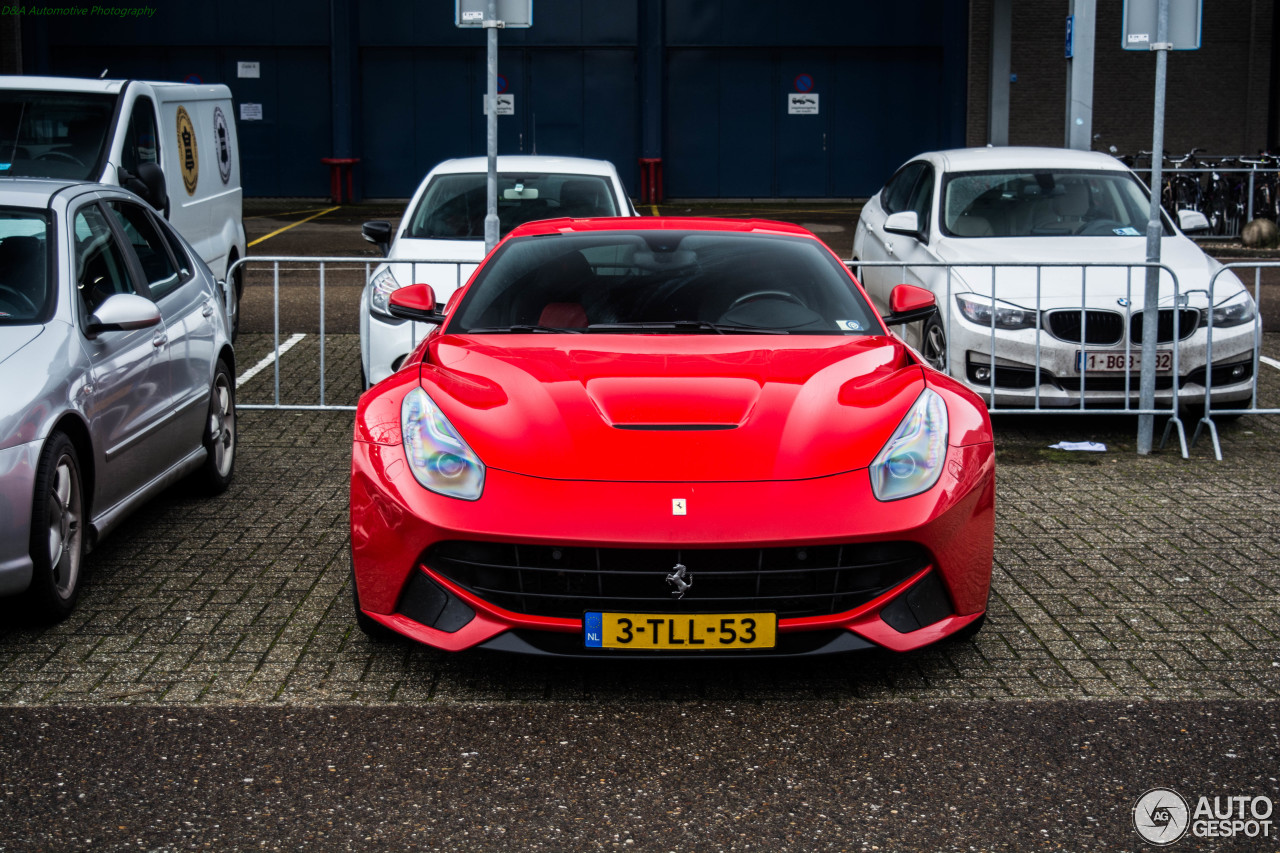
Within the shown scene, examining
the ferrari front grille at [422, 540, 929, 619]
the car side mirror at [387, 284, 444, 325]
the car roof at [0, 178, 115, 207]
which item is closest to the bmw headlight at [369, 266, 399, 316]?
the car roof at [0, 178, 115, 207]

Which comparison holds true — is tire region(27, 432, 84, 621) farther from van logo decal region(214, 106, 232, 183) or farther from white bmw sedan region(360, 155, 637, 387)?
van logo decal region(214, 106, 232, 183)

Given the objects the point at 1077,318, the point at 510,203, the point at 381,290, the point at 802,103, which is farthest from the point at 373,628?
the point at 802,103

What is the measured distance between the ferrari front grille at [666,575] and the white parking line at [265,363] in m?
5.93

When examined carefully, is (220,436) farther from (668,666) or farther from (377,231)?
(668,666)

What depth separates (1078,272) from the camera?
27.4 ft

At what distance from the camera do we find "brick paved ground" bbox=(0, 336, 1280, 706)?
425 cm

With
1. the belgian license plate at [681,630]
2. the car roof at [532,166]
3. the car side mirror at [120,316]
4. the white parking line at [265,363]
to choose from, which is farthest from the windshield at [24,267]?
the car roof at [532,166]

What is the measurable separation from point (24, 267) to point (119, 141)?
15.3ft

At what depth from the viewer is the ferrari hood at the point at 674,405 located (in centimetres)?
408

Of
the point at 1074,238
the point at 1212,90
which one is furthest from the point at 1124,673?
the point at 1212,90

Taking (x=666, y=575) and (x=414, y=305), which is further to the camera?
(x=414, y=305)

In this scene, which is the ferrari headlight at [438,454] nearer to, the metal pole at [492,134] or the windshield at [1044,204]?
the metal pole at [492,134]

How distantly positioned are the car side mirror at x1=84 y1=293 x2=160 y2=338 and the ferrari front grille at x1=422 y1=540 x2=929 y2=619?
6.21 ft

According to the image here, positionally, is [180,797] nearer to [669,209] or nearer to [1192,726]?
[1192,726]
